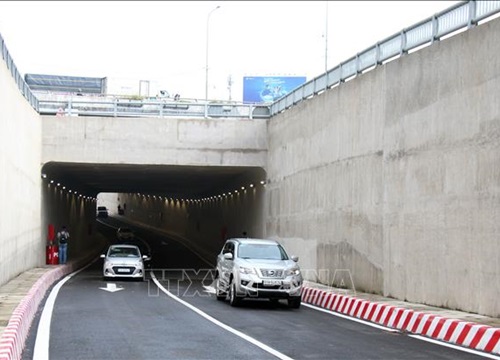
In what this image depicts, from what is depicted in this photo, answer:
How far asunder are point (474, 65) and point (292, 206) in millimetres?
15702

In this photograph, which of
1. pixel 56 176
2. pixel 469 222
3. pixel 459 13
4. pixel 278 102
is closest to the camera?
A: pixel 469 222

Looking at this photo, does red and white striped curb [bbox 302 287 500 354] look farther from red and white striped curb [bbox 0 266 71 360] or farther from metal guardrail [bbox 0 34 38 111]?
metal guardrail [bbox 0 34 38 111]

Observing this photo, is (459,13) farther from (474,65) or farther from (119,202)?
(119,202)

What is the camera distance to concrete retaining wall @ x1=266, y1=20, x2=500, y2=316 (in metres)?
15.7

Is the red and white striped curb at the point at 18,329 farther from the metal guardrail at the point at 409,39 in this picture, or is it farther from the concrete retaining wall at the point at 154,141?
the concrete retaining wall at the point at 154,141

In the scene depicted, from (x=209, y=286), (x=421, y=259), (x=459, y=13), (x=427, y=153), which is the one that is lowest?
(x=209, y=286)

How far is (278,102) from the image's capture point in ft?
115

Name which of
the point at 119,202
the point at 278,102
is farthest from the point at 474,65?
the point at 119,202

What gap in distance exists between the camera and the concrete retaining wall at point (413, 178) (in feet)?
51.6

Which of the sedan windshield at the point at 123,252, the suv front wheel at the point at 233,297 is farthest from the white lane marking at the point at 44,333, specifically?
the sedan windshield at the point at 123,252

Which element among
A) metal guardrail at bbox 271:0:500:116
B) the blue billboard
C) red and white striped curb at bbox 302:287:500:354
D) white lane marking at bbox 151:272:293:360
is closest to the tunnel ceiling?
metal guardrail at bbox 271:0:500:116

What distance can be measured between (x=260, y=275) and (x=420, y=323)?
550 cm

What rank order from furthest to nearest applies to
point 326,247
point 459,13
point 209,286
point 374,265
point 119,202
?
point 119,202 → point 209,286 → point 326,247 → point 374,265 → point 459,13

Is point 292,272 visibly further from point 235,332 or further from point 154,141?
point 154,141
